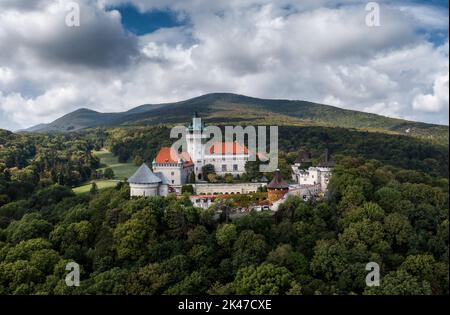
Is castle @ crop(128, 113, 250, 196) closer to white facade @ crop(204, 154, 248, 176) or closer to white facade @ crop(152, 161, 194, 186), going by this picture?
white facade @ crop(204, 154, 248, 176)

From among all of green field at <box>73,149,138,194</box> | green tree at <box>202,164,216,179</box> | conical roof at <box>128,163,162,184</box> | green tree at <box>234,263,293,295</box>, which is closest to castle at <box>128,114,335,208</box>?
conical roof at <box>128,163,162,184</box>

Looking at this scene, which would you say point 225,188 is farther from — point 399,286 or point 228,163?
point 399,286

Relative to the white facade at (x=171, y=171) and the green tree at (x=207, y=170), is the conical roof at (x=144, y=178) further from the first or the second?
the green tree at (x=207, y=170)

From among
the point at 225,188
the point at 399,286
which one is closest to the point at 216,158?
the point at 225,188

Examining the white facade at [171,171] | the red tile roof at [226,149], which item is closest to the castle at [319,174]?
the red tile roof at [226,149]
